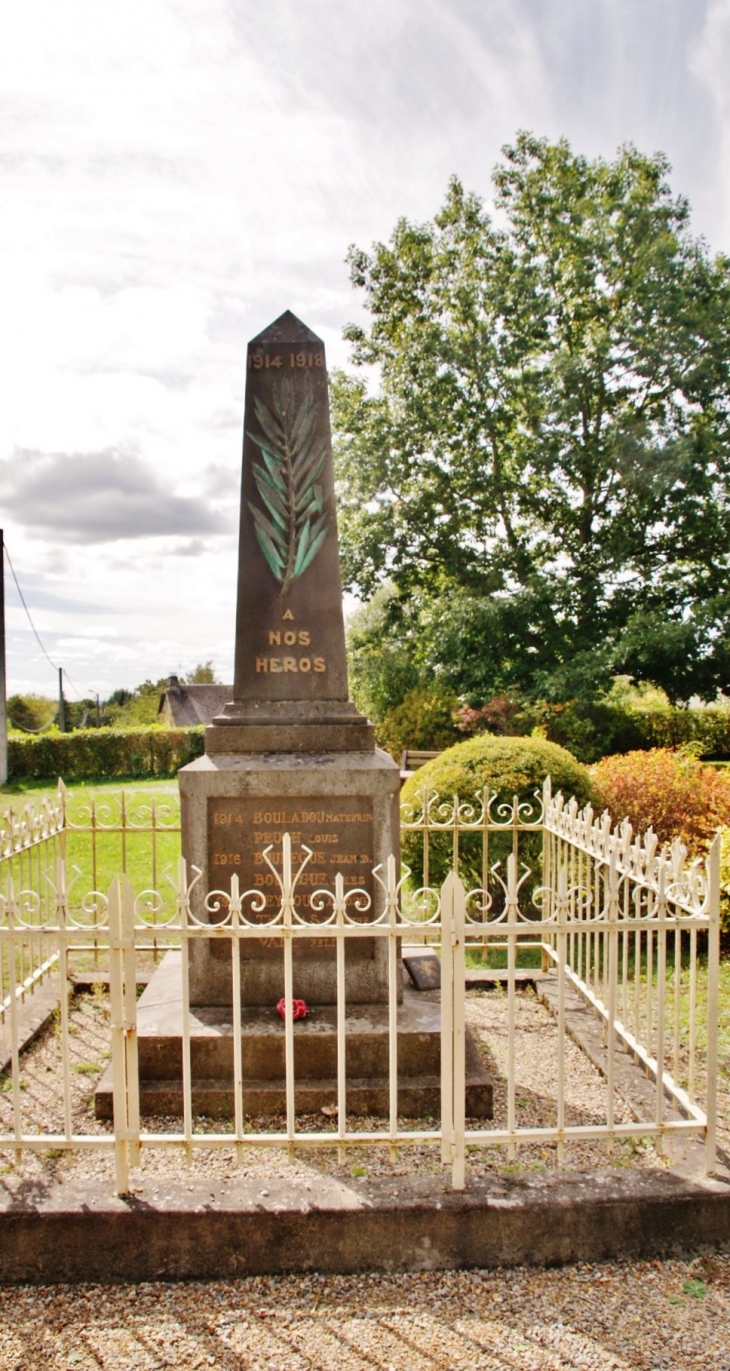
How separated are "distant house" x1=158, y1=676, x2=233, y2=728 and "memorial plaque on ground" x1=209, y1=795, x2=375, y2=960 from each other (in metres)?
40.2

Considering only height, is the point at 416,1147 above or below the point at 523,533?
below

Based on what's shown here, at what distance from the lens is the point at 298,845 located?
4965 mm

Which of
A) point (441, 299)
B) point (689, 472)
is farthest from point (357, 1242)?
point (441, 299)

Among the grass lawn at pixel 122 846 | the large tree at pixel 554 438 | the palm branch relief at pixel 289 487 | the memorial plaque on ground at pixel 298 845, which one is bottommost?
the grass lawn at pixel 122 846

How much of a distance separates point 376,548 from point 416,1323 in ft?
61.9

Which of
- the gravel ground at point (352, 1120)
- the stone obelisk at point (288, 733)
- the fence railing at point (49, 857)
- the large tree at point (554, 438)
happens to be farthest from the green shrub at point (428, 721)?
the stone obelisk at point (288, 733)

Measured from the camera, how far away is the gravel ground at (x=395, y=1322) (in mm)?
2697

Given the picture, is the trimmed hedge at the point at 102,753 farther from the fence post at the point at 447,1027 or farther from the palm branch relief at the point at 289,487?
the fence post at the point at 447,1027

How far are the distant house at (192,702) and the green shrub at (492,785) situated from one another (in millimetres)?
37079

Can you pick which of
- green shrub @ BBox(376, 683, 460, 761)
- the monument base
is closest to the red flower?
the monument base

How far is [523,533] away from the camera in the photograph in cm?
2112

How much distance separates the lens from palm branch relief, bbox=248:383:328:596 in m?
5.51

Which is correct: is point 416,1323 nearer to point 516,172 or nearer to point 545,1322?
point 545,1322

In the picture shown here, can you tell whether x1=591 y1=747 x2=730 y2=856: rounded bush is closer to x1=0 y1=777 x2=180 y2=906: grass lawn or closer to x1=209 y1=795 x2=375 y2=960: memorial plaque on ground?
x1=209 y1=795 x2=375 y2=960: memorial plaque on ground
